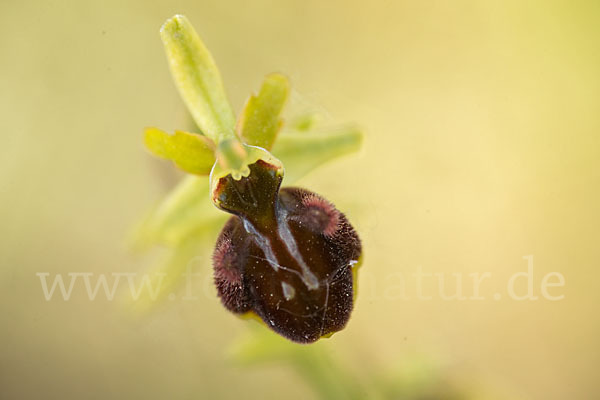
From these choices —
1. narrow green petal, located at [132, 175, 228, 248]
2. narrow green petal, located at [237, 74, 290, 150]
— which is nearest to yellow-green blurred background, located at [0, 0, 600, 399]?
narrow green petal, located at [132, 175, 228, 248]

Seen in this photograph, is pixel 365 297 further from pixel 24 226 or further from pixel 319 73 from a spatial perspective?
pixel 24 226

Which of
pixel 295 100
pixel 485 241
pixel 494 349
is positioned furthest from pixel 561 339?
pixel 295 100

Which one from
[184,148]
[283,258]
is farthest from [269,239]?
[184,148]

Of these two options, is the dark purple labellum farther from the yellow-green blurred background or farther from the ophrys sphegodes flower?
the yellow-green blurred background

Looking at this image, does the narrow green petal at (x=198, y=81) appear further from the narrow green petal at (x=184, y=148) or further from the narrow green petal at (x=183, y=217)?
the narrow green petal at (x=183, y=217)

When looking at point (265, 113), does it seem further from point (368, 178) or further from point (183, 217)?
point (368, 178)

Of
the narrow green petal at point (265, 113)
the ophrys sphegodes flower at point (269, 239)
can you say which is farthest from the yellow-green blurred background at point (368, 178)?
the ophrys sphegodes flower at point (269, 239)
